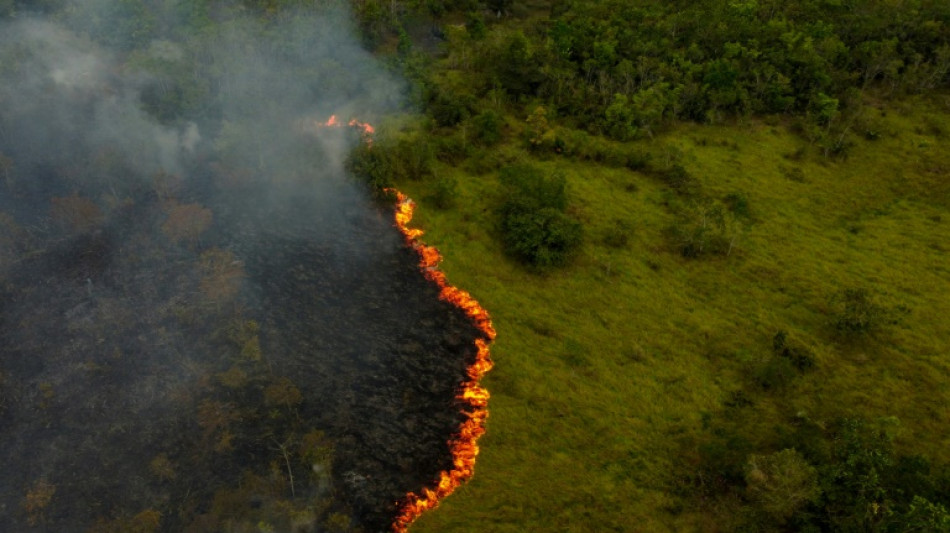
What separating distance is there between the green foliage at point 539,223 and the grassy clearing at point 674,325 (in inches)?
56.5

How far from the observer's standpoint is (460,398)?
3766cm

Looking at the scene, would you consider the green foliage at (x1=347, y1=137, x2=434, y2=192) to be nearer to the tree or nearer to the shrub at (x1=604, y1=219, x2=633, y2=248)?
the tree

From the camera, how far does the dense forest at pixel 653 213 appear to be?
32.7 m

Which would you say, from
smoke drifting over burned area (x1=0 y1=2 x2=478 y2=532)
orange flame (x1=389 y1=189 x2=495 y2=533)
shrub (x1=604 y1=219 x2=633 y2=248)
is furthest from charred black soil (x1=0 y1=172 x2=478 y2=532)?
shrub (x1=604 y1=219 x2=633 y2=248)

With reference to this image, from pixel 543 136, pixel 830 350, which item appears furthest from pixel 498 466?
pixel 543 136

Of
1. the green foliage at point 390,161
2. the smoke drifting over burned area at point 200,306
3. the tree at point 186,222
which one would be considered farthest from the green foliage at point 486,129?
the tree at point 186,222

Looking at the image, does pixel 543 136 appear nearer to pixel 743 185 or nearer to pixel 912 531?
pixel 743 185

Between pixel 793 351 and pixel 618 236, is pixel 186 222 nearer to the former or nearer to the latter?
pixel 618 236

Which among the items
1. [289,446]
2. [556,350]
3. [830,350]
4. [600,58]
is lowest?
[289,446]

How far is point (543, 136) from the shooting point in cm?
6319

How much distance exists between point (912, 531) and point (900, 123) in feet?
196

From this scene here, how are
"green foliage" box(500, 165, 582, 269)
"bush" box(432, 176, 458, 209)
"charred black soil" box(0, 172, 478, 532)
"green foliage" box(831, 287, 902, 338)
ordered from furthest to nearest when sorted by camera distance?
"bush" box(432, 176, 458, 209) < "green foliage" box(500, 165, 582, 269) < "green foliage" box(831, 287, 902, 338) < "charred black soil" box(0, 172, 478, 532)

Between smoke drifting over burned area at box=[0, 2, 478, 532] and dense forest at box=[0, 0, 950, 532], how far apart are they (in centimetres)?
97

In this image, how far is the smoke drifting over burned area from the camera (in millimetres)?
31781
